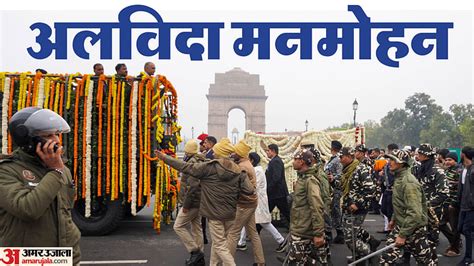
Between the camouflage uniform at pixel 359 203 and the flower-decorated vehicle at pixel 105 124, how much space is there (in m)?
3.36

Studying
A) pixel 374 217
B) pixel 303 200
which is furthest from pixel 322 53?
pixel 303 200

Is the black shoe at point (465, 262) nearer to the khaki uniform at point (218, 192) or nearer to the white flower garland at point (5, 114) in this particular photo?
the khaki uniform at point (218, 192)

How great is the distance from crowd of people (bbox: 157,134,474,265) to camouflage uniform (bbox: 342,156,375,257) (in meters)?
0.01

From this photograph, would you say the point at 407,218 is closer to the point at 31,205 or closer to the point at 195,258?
the point at 195,258

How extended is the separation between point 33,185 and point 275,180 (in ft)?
17.7

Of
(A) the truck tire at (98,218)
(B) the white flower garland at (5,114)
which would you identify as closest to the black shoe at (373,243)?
(A) the truck tire at (98,218)

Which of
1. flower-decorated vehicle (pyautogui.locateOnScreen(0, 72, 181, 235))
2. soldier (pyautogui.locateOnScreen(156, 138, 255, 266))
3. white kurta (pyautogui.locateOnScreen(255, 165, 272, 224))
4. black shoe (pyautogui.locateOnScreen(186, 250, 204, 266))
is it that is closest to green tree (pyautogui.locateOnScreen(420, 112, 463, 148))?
white kurta (pyautogui.locateOnScreen(255, 165, 272, 224))

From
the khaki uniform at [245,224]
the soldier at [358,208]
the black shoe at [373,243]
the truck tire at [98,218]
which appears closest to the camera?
the khaki uniform at [245,224]

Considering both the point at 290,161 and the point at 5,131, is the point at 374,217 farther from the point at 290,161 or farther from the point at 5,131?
the point at 5,131

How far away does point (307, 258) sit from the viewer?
4.52m

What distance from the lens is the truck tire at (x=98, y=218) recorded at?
7.45 metres

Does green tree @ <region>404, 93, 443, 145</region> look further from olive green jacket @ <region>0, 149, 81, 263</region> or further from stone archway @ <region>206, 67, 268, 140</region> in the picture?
olive green jacket @ <region>0, 149, 81, 263</region>

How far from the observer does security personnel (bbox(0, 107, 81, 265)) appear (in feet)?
6.77

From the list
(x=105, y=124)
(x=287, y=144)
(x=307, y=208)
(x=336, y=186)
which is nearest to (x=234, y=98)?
(x=287, y=144)
